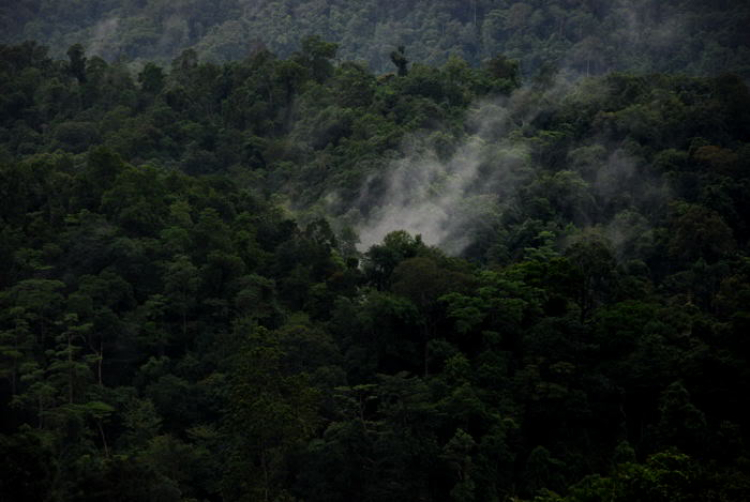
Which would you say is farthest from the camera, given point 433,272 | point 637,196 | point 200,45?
point 200,45

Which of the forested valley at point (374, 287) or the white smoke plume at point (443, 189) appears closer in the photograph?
the forested valley at point (374, 287)

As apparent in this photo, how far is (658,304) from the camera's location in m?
27.2

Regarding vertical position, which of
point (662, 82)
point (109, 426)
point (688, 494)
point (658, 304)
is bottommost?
point (688, 494)

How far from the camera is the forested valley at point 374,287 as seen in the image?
2206 cm

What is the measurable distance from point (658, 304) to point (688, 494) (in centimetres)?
1155

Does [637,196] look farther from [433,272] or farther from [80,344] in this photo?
[80,344]

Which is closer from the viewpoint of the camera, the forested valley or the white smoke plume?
the forested valley

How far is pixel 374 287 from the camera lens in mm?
29094

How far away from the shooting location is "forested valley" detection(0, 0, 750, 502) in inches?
869

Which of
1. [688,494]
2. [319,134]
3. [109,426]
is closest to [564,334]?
[688,494]

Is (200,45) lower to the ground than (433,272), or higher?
higher

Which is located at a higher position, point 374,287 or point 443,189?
point 443,189

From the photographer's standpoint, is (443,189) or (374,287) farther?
(443,189)

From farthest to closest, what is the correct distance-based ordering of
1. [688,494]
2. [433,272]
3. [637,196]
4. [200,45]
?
1. [200,45]
2. [637,196]
3. [433,272]
4. [688,494]
